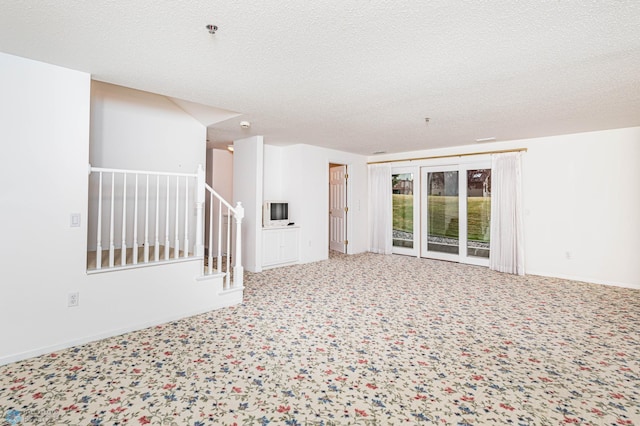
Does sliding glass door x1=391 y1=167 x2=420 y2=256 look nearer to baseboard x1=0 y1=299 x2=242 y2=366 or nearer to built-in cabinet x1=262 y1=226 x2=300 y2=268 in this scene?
built-in cabinet x1=262 y1=226 x2=300 y2=268

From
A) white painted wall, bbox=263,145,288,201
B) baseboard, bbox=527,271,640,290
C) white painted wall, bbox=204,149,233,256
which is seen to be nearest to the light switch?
white painted wall, bbox=263,145,288,201

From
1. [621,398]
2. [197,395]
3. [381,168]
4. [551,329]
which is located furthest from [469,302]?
[381,168]

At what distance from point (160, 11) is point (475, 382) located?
10.8 ft

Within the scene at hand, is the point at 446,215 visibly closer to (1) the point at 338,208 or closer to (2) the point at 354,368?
(1) the point at 338,208

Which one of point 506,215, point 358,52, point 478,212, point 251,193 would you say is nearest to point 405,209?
point 478,212

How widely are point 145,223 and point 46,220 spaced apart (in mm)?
1227

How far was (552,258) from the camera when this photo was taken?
17.3 feet

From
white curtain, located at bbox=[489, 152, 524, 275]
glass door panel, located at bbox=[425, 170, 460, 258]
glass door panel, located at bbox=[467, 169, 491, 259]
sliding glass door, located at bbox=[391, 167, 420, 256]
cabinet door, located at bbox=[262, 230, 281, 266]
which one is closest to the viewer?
white curtain, located at bbox=[489, 152, 524, 275]

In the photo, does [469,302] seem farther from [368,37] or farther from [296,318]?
[368,37]

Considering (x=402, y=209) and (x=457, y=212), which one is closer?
(x=457, y=212)

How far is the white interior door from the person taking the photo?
748cm

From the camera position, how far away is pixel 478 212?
6.11 m

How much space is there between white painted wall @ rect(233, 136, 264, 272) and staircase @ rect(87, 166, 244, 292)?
1.05 metres

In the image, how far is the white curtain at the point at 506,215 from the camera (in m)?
5.45
